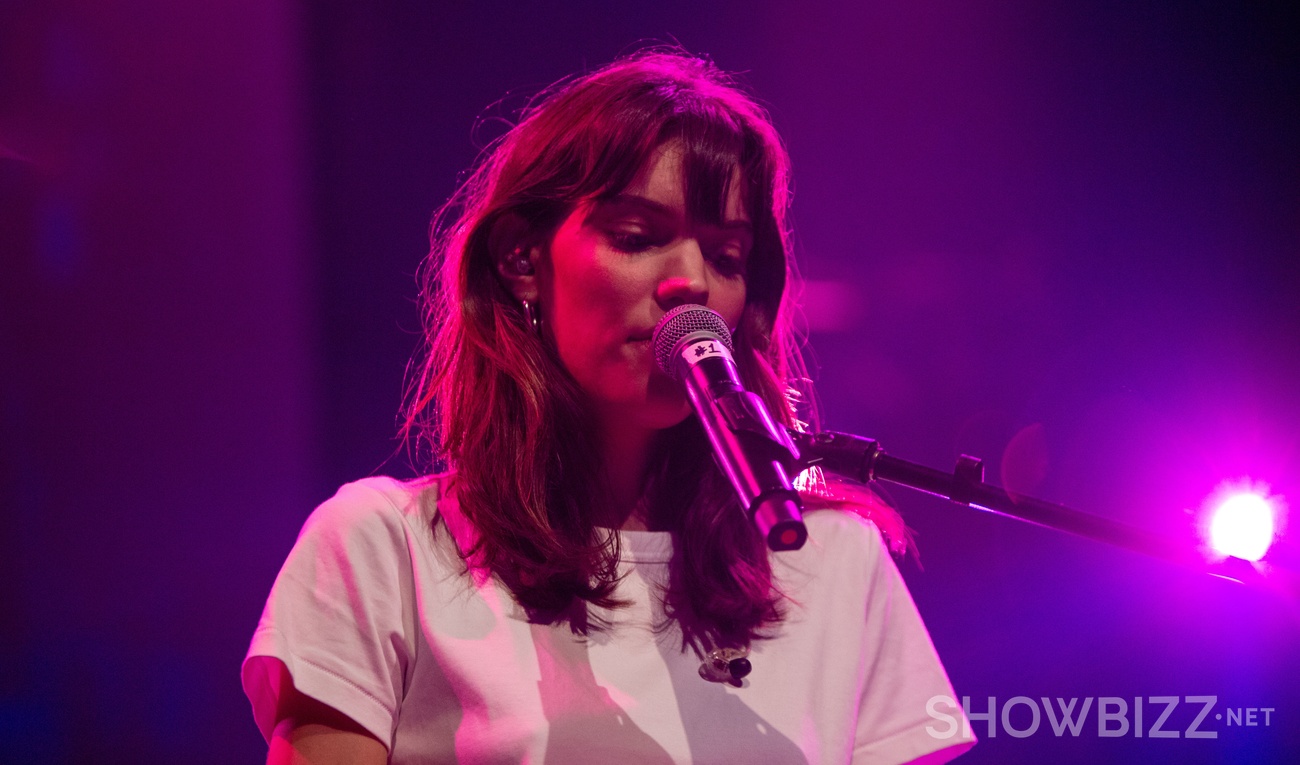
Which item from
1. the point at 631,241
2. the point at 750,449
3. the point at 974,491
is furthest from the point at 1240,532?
the point at 631,241

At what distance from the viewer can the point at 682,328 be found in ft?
3.85

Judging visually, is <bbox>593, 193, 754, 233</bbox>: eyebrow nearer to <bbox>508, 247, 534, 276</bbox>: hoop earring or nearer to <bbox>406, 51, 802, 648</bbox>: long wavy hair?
<bbox>406, 51, 802, 648</bbox>: long wavy hair

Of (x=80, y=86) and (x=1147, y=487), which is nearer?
(x=80, y=86)

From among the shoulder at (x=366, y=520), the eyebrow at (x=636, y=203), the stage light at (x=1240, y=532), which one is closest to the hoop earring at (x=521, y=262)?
the eyebrow at (x=636, y=203)

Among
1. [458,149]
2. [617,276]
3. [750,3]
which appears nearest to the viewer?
[617,276]

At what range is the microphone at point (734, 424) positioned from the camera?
767 millimetres

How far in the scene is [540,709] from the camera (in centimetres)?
134

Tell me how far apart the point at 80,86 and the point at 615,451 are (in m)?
1.28

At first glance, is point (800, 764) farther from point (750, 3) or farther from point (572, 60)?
point (750, 3)

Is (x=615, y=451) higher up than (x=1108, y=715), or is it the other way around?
(x=615, y=451)

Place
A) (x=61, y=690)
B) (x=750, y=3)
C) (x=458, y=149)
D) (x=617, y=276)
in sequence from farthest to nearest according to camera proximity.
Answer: (x=750, y=3)
(x=458, y=149)
(x=61, y=690)
(x=617, y=276)

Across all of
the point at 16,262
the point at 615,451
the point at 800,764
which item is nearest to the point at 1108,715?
the point at 800,764

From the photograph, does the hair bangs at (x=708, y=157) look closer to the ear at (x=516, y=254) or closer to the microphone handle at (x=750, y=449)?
the ear at (x=516, y=254)

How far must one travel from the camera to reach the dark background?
186 centimetres
